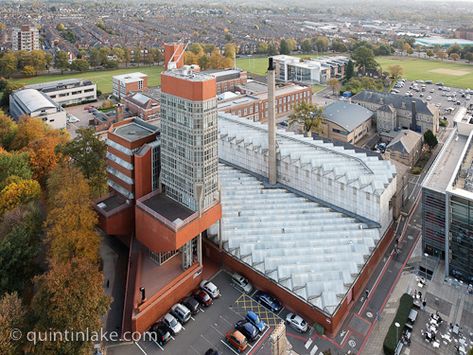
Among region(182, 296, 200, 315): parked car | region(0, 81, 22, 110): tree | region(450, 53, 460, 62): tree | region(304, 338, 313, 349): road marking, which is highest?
region(450, 53, 460, 62): tree

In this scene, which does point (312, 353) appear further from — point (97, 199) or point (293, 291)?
point (97, 199)

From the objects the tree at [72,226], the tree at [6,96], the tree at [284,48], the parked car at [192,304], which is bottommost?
the parked car at [192,304]

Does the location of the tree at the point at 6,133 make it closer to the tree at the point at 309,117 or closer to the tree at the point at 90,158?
the tree at the point at 90,158

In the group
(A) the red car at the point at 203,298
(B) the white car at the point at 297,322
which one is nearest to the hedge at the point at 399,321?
(B) the white car at the point at 297,322

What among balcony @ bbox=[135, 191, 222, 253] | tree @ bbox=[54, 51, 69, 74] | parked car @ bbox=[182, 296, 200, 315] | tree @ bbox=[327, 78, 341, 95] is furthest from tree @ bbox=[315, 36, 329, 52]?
parked car @ bbox=[182, 296, 200, 315]

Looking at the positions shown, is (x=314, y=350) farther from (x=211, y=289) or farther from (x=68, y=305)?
(x=68, y=305)

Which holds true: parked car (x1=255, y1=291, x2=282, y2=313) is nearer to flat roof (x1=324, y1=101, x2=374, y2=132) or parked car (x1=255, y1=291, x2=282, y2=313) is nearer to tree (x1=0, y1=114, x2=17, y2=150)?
flat roof (x1=324, y1=101, x2=374, y2=132)
